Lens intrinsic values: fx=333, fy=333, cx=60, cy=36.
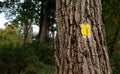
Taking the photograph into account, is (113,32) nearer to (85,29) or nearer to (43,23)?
(85,29)

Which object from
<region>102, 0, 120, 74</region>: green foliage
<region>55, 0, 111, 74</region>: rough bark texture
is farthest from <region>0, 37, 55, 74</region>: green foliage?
<region>55, 0, 111, 74</region>: rough bark texture

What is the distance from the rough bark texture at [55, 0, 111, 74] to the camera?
12.4ft

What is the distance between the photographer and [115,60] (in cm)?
1365

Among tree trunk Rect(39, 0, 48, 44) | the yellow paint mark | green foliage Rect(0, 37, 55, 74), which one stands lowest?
green foliage Rect(0, 37, 55, 74)

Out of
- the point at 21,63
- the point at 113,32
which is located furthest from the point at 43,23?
the point at 113,32

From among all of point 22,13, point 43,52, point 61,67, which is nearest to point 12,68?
point 43,52

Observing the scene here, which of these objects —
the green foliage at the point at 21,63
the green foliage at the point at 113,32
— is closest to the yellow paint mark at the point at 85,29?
the green foliage at the point at 113,32

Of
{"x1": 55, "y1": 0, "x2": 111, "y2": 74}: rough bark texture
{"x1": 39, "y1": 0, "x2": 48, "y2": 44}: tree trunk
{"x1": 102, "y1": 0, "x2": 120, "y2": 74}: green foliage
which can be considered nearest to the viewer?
{"x1": 55, "y1": 0, "x2": 111, "y2": 74}: rough bark texture

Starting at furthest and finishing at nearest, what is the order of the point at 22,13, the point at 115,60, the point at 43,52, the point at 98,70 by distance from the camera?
1. the point at 22,13
2. the point at 43,52
3. the point at 115,60
4. the point at 98,70

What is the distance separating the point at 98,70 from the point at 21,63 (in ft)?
40.0

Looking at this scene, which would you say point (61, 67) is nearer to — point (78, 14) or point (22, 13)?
point (78, 14)

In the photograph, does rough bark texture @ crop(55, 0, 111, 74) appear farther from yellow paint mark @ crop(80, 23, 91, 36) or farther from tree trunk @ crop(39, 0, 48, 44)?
tree trunk @ crop(39, 0, 48, 44)

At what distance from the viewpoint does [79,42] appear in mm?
3809

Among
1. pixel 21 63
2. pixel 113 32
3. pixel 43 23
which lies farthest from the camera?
pixel 43 23
